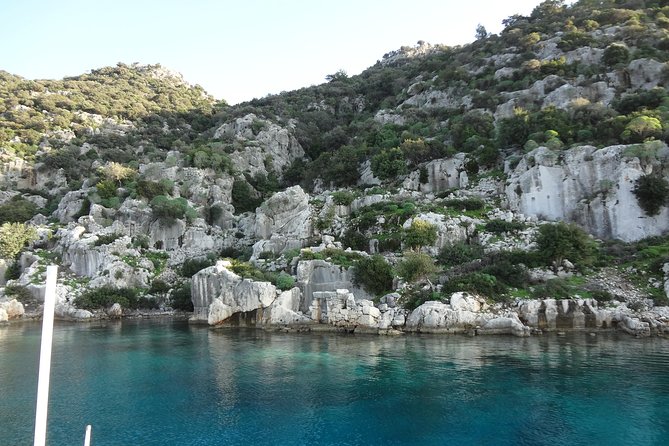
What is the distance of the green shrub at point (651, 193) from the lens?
1475 inches

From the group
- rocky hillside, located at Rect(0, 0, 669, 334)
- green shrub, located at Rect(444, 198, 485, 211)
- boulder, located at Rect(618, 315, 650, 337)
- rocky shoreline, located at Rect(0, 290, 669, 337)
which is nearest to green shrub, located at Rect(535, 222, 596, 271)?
rocky hillside, located at Rect(0, 0, 669, 334)

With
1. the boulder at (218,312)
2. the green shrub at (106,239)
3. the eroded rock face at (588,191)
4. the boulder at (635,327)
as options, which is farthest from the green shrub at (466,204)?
the green shrub at (106,239)

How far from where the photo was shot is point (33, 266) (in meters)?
49.0

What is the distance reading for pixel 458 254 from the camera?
39.2 metres

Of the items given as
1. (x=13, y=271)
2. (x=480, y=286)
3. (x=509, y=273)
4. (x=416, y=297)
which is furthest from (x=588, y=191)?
(x=13, y=271)

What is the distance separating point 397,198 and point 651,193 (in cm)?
2527

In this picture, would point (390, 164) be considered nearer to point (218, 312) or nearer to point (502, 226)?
point (502, 226)

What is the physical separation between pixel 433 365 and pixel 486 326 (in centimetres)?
1021

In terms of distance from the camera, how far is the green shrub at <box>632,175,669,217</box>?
37.5 metres

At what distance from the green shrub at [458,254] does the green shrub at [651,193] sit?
15.0 meters

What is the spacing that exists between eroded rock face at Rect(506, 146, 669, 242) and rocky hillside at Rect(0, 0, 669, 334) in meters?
0.15

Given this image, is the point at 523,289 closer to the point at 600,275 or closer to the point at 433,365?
the point at 600,275

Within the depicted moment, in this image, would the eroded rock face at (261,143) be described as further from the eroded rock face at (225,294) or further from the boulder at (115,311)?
the eroded rock face at (225,294)

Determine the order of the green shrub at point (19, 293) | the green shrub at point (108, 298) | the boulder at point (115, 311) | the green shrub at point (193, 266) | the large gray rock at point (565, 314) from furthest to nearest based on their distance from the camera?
1. the green shrub at point (193, 266)
2. the boulder at point (115, 311)
3. the green shrub at point (108, 298)
4. the green shrub at point (19, 293)
5. the large gray rock at point (565, 314)
